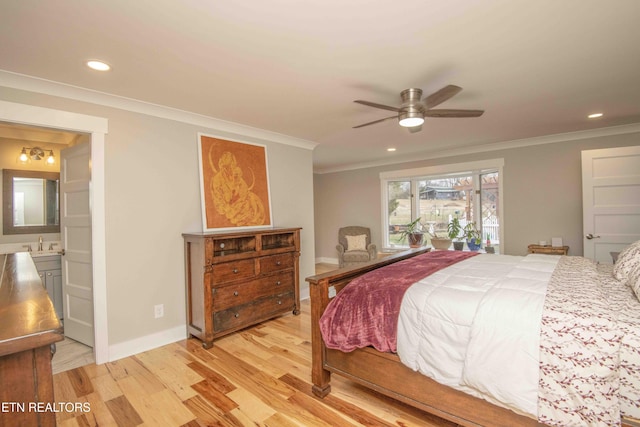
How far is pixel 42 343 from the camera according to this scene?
749mm

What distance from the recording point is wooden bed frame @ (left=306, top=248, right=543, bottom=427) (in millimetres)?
1513

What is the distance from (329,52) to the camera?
1.98 metres

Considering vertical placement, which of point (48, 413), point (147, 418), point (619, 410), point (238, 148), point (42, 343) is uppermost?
point (238, 148)

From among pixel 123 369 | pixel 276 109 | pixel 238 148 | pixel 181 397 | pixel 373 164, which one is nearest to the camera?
pixel 181 397

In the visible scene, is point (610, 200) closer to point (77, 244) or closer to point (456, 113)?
point (456, 113)

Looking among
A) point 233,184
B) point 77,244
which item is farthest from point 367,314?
point 77,244

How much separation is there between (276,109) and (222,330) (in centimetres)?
229

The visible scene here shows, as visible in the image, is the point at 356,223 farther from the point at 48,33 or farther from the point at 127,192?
the point at 48,33

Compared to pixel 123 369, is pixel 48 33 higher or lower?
higher

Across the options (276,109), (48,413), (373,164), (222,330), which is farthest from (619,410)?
(373,164)

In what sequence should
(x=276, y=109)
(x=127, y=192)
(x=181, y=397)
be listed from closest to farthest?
(x=181, y=397)
(x=127, y=192)
(x=276, y=109)

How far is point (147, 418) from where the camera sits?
1872 mm

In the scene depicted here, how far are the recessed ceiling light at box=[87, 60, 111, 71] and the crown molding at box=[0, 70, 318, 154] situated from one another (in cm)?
51

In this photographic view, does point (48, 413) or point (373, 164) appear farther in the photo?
point (373, 164)
